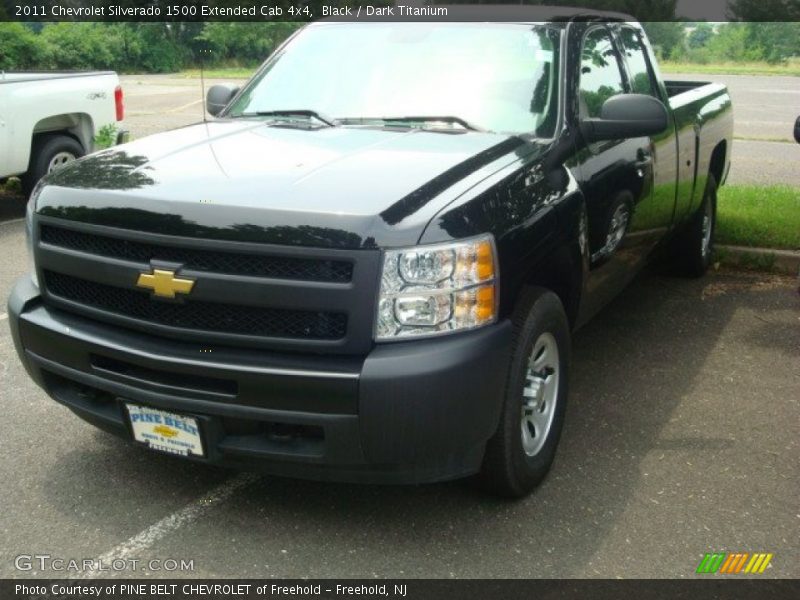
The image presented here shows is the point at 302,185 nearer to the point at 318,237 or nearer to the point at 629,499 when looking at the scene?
the point at 318,237

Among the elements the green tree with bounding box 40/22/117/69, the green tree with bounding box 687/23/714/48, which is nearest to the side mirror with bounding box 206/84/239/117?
the green tree with bounding box 687/23/714/48

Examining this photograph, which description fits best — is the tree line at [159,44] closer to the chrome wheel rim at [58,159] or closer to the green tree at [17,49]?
the green tree at [17,49]

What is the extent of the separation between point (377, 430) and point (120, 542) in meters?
1.07

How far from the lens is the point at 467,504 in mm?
3516

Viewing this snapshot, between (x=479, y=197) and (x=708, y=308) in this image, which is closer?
(x=479, y=197)

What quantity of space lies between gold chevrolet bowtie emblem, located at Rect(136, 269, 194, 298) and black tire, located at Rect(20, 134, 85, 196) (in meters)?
6.47

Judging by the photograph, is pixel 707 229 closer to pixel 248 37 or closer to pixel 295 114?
pixel 295 114

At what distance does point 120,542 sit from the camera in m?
3.22

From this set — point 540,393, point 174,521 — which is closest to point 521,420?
point 540,393

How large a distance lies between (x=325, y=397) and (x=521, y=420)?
33.7 inches

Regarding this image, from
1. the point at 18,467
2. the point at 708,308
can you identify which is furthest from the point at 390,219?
the point at 708,308

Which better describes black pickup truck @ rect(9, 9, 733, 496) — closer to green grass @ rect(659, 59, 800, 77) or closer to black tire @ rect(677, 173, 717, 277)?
black tire @ rect(677, 173, 717, 277)

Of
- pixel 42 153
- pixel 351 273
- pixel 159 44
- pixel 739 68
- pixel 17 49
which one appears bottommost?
pixel 739 68

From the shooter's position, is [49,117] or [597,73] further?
[49,117]
